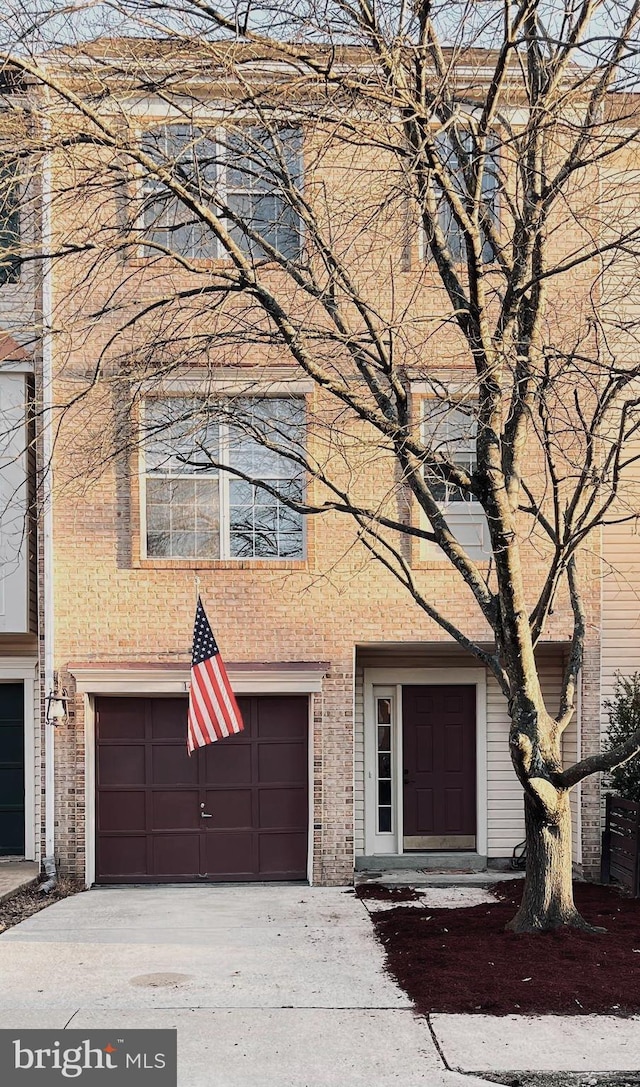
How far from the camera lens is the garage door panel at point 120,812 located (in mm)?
13099

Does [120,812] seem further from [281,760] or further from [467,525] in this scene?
[467,525]

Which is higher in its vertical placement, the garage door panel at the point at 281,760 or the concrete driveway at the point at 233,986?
the garage door panel at the point at 281,760

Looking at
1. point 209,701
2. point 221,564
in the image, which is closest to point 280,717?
point 221,564

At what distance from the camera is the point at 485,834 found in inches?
543

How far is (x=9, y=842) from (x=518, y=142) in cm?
1010

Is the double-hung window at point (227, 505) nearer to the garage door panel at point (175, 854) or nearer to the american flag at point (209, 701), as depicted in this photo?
the american flag at point (209, 701)

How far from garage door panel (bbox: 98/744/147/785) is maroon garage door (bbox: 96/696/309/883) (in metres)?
0.01

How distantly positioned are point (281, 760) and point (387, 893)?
2.06m

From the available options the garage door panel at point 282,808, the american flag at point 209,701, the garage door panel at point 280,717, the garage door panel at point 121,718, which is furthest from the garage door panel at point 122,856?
the american flag at point 209,701

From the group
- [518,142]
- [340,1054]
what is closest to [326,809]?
[340,1054]

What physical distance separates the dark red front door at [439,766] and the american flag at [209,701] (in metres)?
3.46

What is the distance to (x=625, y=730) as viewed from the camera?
42.4 feet

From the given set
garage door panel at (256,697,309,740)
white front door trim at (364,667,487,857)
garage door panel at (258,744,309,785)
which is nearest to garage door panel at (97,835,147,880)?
garage door panel at (258,744,309,785)

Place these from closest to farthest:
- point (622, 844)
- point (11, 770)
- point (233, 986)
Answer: point (233, 986), point (622, 844), point (11, 770)
